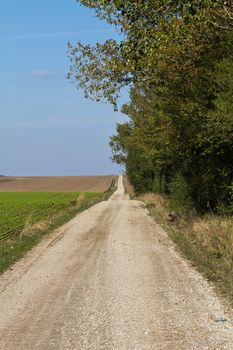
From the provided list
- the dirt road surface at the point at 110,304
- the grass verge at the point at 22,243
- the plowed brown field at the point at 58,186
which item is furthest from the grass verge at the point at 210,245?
the plowed brown field at the point at 58,186

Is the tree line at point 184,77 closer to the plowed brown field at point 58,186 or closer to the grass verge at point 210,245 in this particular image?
the grass verge at point 210,245

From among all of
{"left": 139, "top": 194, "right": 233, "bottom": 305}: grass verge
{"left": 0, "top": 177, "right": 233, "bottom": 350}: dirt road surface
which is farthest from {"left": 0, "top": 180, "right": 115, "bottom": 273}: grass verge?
{"left": 139, "top": 194, "right": 233, "bottom": 305}: grass verge

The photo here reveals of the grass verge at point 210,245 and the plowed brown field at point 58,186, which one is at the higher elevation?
the plowed brown field at point 58,186

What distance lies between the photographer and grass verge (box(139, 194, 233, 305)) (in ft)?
37.0

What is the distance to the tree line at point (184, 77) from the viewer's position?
38.6ft

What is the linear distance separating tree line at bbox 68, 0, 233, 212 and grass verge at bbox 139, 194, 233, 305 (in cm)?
109

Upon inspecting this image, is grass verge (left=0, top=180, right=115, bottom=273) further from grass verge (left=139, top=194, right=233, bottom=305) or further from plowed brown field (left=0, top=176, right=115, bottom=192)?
plowed brown field (left=0, top=176, right=115, bottom=192)

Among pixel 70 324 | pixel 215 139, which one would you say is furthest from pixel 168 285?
pixel 215 139

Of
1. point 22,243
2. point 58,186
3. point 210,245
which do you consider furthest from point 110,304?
point 58,186

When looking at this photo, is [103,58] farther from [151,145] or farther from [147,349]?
[147,349]

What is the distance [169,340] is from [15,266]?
806 centimetres

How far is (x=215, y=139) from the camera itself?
17.4m

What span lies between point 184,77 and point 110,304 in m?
11.3

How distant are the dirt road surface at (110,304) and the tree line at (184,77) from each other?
475 cm
